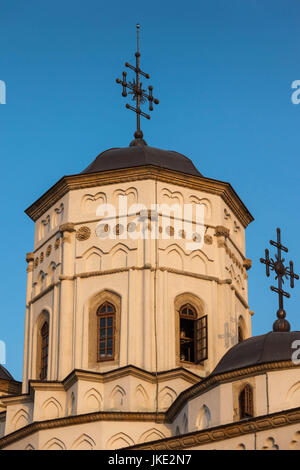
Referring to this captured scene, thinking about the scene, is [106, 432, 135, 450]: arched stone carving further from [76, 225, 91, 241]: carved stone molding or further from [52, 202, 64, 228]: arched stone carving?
[52, 202, 64, 228]: arched stone carving

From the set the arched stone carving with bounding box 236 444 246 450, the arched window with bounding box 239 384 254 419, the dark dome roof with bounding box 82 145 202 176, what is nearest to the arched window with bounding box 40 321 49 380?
the dark dome roof with bounding box 82 145 202 176

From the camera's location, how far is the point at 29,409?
1699 inches

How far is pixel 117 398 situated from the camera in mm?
41656

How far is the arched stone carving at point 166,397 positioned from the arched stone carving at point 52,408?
125 inches

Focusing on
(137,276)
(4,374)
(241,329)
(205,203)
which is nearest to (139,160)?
(205,203)

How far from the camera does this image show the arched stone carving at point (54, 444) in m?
40.7

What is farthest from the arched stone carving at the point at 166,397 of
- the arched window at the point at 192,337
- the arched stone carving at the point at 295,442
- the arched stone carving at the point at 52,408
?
the arched stone carving at the point at 295,442

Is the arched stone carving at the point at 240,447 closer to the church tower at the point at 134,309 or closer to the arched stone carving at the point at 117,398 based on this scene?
the church tower at the point at 134,309

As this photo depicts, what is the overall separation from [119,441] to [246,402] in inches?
202

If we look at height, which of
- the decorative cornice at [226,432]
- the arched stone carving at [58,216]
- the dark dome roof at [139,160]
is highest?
the dark dome roof at [139,160]
